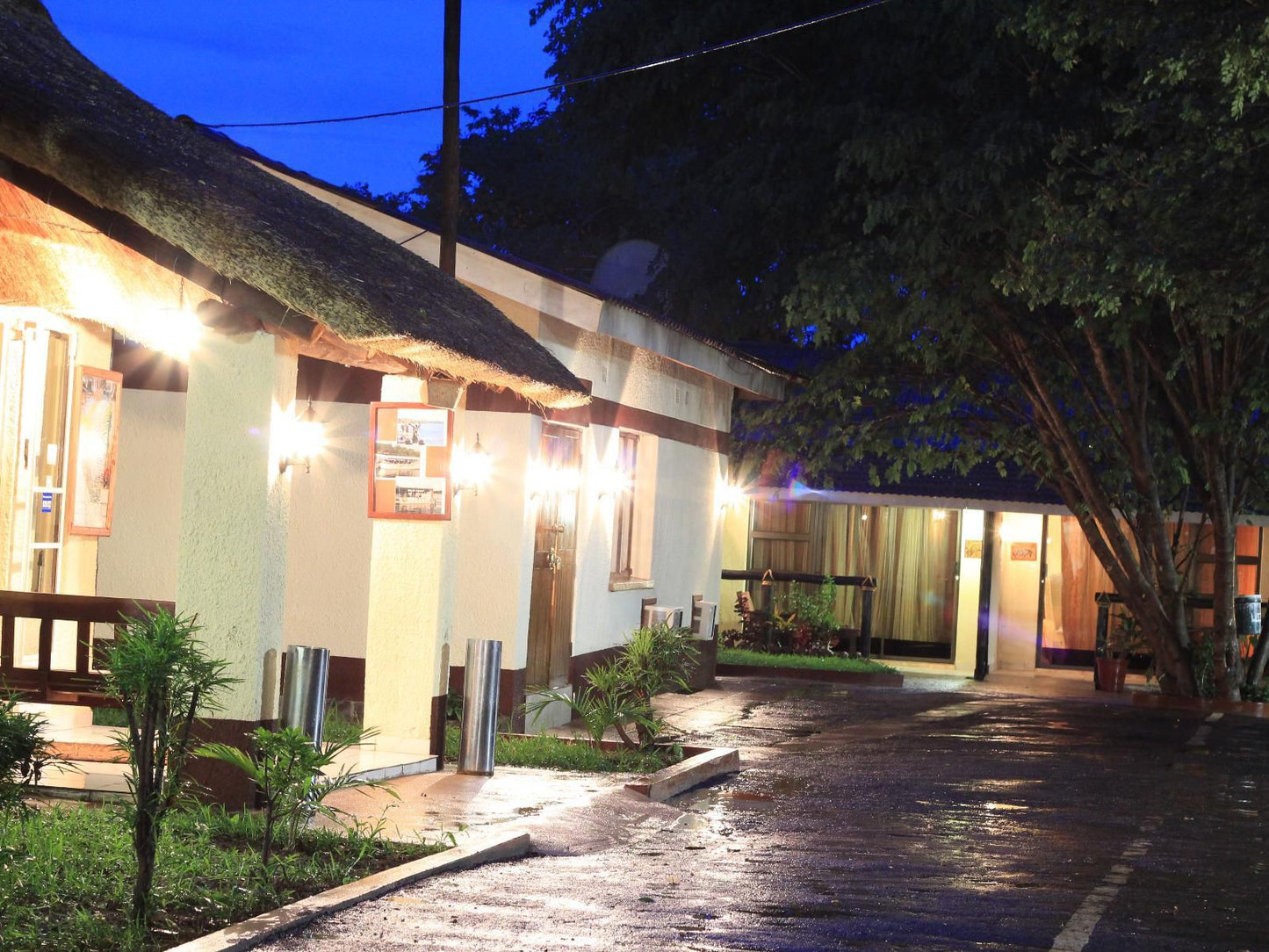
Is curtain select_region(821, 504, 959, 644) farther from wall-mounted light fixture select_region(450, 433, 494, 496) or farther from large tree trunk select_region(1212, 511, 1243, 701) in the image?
wall-mounted light fixture select_region(450, 433, 494, 496)

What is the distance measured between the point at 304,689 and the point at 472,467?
360cm

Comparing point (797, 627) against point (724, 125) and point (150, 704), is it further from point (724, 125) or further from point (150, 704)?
point (150, 704)

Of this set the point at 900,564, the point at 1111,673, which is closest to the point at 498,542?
the point at 1111,673

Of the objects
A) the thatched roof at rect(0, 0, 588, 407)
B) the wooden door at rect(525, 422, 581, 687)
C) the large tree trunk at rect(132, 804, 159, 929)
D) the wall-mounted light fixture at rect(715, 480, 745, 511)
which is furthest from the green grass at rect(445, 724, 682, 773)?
the wall-mounted light fixture at rect(715, 480, 745, 511)

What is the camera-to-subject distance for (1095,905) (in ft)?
26.9

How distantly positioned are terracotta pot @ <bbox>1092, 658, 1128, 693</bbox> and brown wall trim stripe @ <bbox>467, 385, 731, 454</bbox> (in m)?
5.98

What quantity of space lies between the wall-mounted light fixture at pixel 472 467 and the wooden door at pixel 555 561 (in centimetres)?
88

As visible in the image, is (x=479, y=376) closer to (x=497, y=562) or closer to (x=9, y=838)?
(x=497, y=562)

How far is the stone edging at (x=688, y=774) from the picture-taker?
11.1m

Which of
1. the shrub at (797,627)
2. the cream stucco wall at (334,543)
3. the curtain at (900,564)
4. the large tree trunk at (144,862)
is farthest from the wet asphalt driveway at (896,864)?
the curtain at (900,564)

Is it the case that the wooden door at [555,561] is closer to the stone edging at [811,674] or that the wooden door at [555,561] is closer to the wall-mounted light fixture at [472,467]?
the wall-mounted light fixture at [472,467]

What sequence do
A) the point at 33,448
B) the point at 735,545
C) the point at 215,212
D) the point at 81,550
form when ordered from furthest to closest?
the point at 735,545 < the point at 81,550 < the point at 33,448 < the point at 215,212

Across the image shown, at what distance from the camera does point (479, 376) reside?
35.6 ft

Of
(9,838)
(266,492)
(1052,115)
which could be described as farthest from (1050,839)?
(1052,115)
